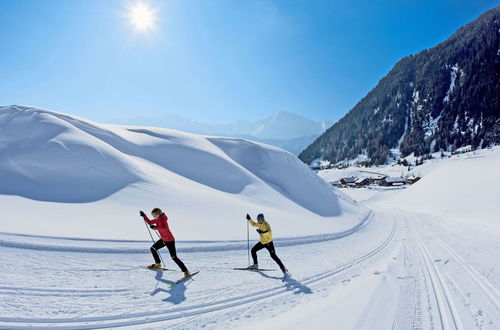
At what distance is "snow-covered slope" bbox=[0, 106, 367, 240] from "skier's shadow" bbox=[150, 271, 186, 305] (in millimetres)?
3483

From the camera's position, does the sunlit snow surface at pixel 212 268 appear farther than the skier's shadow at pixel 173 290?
No

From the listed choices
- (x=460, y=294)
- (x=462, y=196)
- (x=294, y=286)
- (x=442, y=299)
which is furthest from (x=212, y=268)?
(x=462, y=196)

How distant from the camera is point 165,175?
18328mm

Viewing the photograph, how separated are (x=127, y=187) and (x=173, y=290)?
942 centimetres

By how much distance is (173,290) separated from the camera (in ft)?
21.9

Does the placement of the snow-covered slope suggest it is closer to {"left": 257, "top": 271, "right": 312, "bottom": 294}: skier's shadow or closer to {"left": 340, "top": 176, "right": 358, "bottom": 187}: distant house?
{"left": 257, "top": 271, "right": 312, "bottom": 294}: skier's shadow

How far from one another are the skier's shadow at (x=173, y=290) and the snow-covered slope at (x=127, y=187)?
348 centimetres

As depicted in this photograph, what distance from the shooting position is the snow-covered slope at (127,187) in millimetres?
10945

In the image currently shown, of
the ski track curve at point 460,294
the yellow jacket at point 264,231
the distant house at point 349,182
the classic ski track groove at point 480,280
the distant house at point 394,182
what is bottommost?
the classic ski track groove at point 480,280

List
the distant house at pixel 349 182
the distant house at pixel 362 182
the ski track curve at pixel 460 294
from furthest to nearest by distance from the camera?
the distant house at pixel 349 182, the distant house at pixel 362 182, the ski track curve at pixel 460 294

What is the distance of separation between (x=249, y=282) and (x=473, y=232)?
19846 millimetres

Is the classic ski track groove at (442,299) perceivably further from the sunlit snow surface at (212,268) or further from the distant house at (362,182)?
the distant house at (362,182)

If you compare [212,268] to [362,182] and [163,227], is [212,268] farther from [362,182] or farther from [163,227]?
[362,182]

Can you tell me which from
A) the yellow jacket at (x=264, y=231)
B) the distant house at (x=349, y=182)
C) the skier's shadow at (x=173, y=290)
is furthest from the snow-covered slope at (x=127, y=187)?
the distant house at (x=349, y=182)
